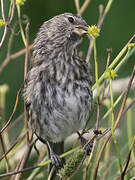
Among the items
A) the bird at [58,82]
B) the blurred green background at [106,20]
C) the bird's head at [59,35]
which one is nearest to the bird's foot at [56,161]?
the bird at [58,82]

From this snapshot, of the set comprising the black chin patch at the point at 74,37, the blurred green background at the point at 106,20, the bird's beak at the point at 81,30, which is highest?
the bird's beak at the point at 81,30

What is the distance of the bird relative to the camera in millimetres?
3037

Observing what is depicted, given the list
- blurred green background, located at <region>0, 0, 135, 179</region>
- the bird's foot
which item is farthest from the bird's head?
blurred green background, located at <region>0, 0, 135, 179</region>

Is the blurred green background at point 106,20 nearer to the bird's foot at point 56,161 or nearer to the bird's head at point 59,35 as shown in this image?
the bird's head at point 59,35

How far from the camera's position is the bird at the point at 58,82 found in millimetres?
3037

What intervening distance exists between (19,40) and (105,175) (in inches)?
79.7

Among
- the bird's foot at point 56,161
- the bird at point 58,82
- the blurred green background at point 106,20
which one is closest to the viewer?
the bird's foot at point 56,161

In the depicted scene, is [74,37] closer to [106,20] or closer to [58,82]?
[58,82]

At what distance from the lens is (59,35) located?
3.12 m

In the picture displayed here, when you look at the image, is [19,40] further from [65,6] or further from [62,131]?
[62,131]

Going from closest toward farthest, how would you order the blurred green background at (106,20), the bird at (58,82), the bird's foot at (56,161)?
the bird's foot at (56,161) < the bird at (58,82) < the blurred green background at (106,20)

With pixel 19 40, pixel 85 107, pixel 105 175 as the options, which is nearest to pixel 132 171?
pixel 105 175

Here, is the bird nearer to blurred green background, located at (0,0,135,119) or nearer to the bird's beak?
the bird's beak

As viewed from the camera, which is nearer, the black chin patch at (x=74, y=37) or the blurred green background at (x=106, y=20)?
the black chin patch at (x=74, y=37)
